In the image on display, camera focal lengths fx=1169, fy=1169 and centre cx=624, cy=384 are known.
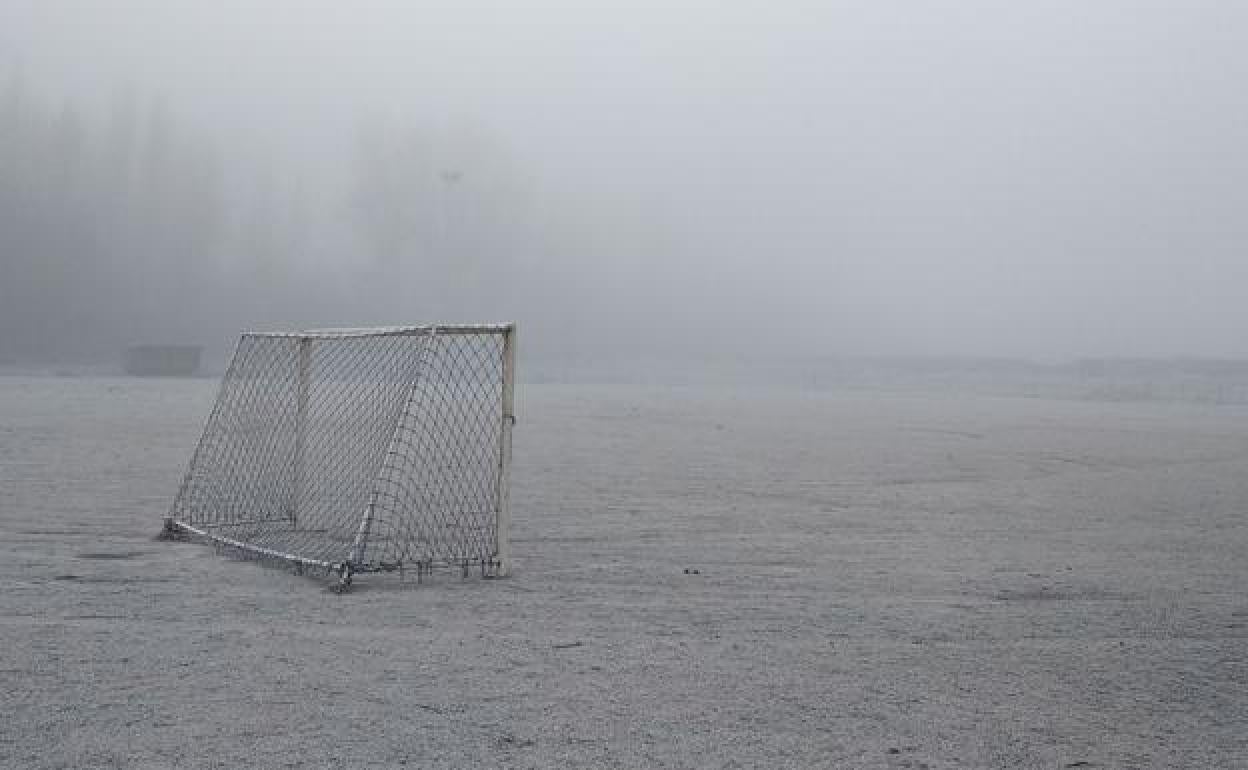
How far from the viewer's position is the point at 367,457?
10.8 meters

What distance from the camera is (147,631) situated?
20.4 feet

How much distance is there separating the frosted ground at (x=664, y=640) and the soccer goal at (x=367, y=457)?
1.19 ft

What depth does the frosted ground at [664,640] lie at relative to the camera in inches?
184

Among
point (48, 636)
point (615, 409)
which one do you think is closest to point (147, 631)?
point (48, 636)

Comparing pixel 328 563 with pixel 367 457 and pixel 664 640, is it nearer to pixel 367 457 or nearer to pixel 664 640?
pixel 664 640

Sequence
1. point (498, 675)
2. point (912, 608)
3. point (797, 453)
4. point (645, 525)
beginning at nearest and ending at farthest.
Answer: point (498, 675) < point (912, 608) < point (645, 525) < point (797, 453)

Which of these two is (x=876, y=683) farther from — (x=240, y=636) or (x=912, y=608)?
(x=240, y=636)

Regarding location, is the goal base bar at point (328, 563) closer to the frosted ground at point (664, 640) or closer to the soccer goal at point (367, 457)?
the soccer goal at point (367, 457)

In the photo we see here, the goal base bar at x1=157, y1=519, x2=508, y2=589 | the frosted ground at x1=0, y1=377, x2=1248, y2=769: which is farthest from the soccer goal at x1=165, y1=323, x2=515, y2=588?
the frosted ground at x1=0, y1=377, x2=1248, y2=769

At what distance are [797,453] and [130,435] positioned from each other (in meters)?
11.6

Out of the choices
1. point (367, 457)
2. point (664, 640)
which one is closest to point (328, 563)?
point (664, 640)

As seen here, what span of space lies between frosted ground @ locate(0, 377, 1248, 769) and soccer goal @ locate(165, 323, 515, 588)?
1.19 ft

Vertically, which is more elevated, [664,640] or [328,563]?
[328,563]

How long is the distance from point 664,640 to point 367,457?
522 cm
